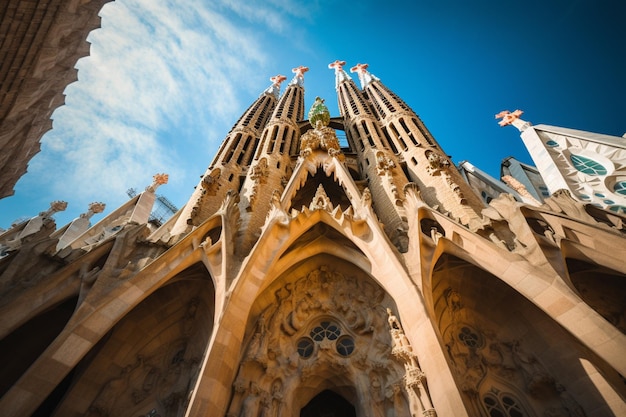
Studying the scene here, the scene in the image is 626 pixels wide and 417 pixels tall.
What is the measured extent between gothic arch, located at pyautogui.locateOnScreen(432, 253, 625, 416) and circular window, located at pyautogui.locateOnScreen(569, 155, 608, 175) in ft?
31.4

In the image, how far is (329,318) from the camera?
8523 millimetres

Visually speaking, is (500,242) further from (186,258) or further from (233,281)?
(186,258)

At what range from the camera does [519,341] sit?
7309mm

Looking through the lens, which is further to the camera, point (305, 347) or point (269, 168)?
point (269, 168)

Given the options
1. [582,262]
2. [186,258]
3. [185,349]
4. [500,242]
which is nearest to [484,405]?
[500,242]

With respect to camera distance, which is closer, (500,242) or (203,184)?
(500,242)

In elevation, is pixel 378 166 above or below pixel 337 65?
below

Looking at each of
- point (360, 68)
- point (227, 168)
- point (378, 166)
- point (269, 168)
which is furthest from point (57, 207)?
point (360, 68)

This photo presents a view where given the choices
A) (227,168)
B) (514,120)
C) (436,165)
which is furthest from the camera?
(514,120)

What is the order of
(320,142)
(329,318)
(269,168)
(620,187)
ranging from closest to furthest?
(329,318), (620,187), (320,142), (269,168)

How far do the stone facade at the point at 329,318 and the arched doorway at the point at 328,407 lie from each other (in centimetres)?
4

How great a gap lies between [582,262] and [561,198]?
66.8 inches

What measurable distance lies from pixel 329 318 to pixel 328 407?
2.09m

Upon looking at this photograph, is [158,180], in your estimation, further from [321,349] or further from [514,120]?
[514,120]
